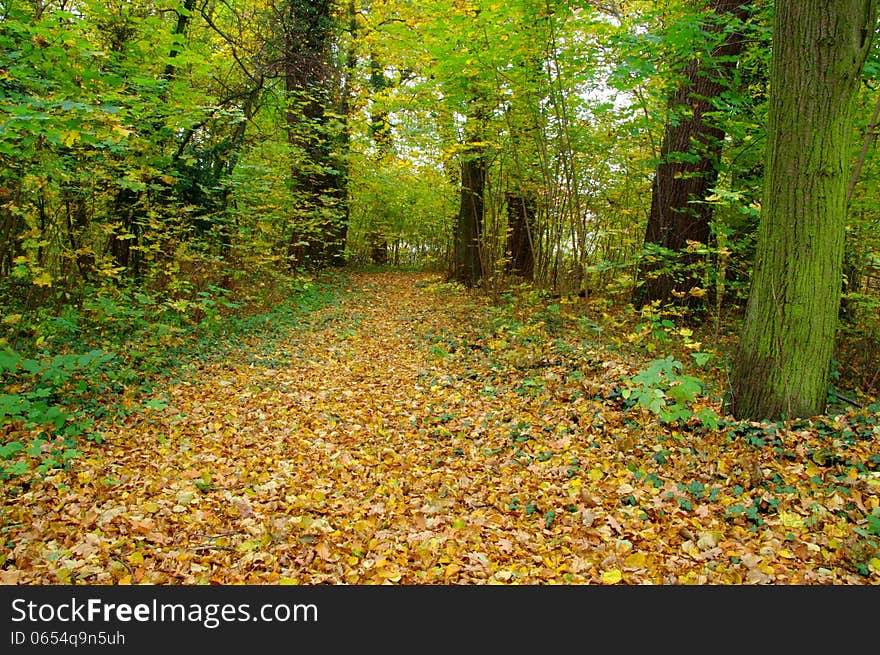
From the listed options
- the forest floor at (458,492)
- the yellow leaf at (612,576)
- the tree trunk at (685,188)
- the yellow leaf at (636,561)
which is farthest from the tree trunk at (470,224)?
the yellow leaf at (612,576)

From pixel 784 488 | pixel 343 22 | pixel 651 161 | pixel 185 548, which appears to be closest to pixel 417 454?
pixel 185 548

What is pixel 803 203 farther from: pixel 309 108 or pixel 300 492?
pixel 309 108

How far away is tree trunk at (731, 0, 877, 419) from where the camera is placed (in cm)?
404

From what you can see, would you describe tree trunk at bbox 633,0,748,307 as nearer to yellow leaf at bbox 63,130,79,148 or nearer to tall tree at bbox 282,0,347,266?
yellow leaf at bbox 63,130,79,148

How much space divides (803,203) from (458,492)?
3748 mm

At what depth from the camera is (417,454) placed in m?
4.99

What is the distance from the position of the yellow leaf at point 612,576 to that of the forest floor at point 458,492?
0.01 metres

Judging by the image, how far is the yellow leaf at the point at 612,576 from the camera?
3039 millimetres

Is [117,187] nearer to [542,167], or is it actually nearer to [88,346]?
[88,346]

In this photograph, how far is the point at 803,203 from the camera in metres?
4.17

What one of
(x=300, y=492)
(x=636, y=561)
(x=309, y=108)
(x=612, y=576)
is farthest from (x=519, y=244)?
(x=612, y=576)

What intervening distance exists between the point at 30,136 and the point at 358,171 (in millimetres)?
12276

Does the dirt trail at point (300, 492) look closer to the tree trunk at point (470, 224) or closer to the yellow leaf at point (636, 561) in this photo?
the yellow leaf at point (636, 561)

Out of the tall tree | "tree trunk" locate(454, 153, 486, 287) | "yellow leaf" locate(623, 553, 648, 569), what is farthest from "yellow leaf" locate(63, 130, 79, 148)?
"tree trunk" locate(454, 153, 486, 287)
